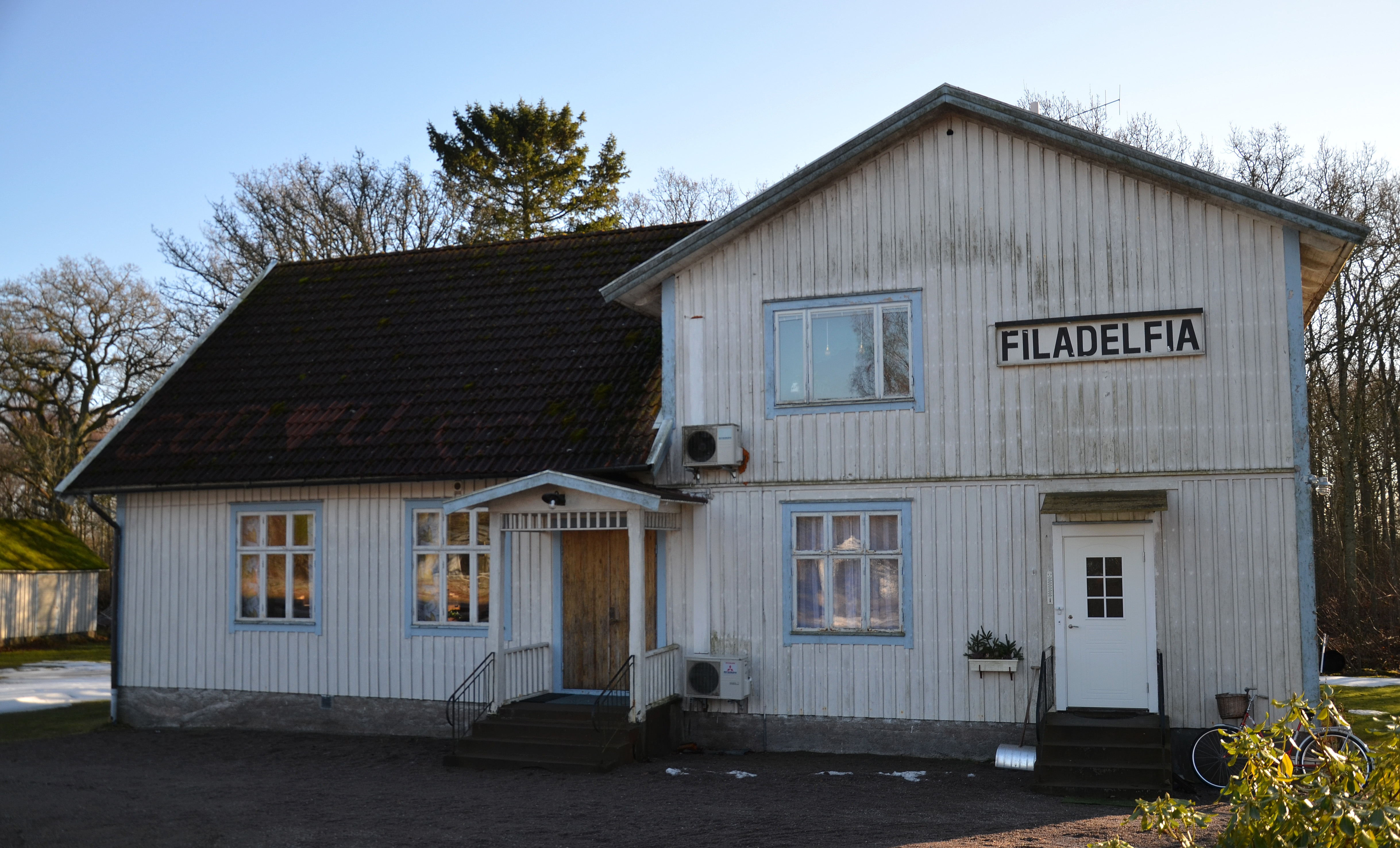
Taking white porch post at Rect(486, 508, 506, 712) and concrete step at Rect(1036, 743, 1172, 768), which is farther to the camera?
white porch post at Rect(486, 508, 506, 712)

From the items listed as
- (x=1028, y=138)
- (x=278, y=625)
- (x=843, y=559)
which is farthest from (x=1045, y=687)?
(x=278, y=625)

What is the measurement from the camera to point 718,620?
13.0 meters

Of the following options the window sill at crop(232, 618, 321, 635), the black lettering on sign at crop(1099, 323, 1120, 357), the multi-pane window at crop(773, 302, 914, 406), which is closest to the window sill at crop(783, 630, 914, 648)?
the multi-pane window at crop(773, 302, 914, 406)

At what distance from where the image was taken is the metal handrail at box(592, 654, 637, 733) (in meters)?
11.8

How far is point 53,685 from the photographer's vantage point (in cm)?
2183

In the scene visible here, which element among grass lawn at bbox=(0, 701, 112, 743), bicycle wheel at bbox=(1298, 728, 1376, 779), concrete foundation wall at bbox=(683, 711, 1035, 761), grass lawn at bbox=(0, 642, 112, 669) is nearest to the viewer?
bicycle wheel at bbox=(1298, 728, 1376, 779)

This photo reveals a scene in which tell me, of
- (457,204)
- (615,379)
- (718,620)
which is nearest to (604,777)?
(718,620)

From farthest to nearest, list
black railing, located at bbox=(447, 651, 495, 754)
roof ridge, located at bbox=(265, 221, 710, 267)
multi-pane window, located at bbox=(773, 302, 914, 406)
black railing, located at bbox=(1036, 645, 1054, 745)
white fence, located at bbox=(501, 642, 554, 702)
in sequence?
roof ridge, located at bbox=(265, 221, 710, 267) → black railing, located at bbox=(447, 651, 495, 754) → white fence, located at bbox=(501, 642, 554, 702) → multi-pane window, located at bbox=(773, 302, 914, 406) → black railing, located at bbox=(1036, 645, 1054, 745)

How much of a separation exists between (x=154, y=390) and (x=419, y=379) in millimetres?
4254

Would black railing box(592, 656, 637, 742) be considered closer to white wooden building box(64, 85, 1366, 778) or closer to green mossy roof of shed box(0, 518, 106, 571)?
white wooden building box(64, 85, 1366, 778)

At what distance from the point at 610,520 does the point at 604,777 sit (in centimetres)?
267

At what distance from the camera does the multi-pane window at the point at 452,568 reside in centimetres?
1421

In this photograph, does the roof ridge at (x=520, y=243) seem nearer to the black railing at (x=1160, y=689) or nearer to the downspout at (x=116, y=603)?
the downspout at (x=116, y=603)

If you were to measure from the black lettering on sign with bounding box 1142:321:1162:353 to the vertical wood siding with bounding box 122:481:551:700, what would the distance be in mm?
7095
